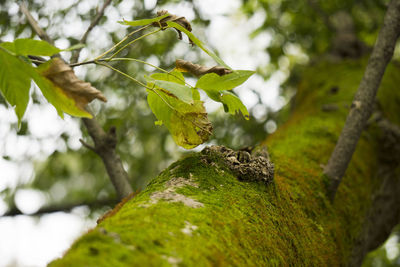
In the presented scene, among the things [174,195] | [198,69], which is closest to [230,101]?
[198,69]

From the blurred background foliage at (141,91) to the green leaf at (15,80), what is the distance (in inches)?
48.6

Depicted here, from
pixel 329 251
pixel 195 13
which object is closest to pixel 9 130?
pixel 195 13

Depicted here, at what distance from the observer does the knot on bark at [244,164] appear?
1.31 metres

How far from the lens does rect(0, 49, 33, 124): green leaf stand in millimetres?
890

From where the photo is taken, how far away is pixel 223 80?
105 centimetres

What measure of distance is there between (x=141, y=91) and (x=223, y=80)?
245 centimetres

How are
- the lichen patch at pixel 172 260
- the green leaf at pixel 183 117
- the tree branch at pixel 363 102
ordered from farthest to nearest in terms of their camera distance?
1. the tree branch at pixel 363 102
2. the green leaf at pixel 183 117
3. the lichen patch at pixel 172 260

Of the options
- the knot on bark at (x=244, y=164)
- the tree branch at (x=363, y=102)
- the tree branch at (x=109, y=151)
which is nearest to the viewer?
the knot on bark at (x=244, y=164)

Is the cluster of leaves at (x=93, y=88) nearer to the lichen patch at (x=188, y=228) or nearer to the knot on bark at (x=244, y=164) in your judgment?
the knot on bark at (x=244, y=164)

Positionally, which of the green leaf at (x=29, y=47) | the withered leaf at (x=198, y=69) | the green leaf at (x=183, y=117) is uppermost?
the green leaf at (x=29, y=47)

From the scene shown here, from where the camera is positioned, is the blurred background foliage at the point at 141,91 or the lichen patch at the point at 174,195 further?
the blurred background foliage at the point at 141,91

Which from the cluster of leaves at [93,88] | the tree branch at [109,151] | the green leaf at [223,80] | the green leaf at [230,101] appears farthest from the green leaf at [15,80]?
the tree branch at [109,151]

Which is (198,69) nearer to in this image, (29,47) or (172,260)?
(29,47)

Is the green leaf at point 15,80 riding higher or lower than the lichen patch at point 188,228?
higher
